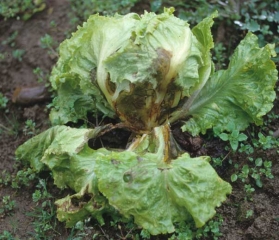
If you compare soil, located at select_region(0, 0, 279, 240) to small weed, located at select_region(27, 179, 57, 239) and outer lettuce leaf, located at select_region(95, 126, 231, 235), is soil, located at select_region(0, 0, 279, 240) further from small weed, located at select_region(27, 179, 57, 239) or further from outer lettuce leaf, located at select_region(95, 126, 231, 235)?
outer lettuce leaf, located at select_region(95, 126, 231, 235)

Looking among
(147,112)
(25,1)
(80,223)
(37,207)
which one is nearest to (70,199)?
(80,223)

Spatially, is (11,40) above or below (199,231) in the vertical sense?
above

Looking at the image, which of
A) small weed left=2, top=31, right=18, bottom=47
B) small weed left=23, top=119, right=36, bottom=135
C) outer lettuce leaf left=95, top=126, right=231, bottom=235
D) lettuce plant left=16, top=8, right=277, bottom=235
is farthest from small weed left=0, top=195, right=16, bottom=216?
small weed left=2, top=31, right=18, bottom=47

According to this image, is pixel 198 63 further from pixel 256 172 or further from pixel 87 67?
pixel 256 172

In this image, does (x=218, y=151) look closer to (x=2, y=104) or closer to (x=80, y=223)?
(x=80, y=223)

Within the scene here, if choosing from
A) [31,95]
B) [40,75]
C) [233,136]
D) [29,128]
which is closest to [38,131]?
[29,128]

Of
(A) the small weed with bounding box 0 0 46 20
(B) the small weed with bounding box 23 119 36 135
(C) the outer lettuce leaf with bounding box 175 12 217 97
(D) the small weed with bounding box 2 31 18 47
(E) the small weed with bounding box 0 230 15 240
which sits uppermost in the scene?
(C) the outer lettuce leaf with bounding box 175 12 217 97

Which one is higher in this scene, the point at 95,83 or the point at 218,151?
the point at 95,83
